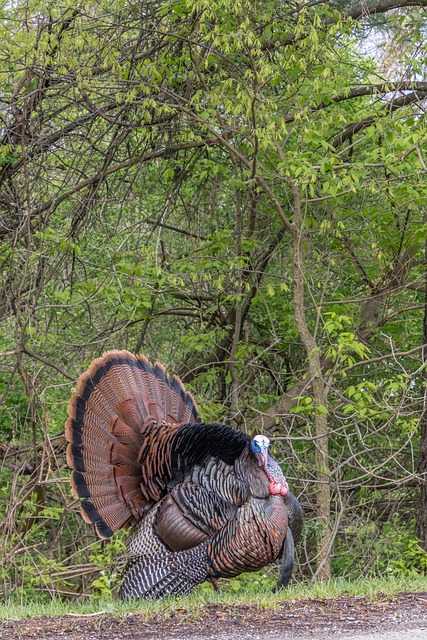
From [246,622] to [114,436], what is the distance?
2.54 meters

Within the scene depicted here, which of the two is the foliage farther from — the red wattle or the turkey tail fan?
the red wattle

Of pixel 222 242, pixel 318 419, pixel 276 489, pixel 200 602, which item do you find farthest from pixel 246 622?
pixel 222 242

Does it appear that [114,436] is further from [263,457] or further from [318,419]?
[318,419]

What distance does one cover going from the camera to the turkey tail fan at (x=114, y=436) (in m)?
7.09

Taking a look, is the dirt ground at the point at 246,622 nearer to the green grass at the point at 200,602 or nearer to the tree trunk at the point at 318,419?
the green grass at the point at 200,602

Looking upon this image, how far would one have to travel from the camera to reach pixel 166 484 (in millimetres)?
7066

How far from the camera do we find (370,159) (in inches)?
356

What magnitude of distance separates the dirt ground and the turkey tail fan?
158 centimetres

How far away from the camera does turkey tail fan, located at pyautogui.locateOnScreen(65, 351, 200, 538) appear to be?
7094mm

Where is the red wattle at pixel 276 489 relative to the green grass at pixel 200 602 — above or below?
above

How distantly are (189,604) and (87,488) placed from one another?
5.47 feet

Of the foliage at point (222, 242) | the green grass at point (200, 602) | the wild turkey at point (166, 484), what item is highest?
the foliage at point (222, 242)

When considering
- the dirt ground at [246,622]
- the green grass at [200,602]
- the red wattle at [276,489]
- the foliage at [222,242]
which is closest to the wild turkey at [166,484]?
the red wattle at [276,489]

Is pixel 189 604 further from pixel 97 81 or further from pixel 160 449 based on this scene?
pixel 97 81
